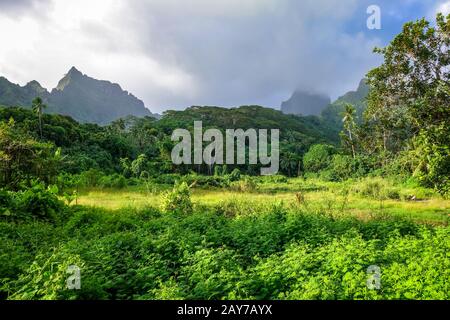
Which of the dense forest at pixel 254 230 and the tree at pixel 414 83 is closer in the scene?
the dense forest at pixel 254 230

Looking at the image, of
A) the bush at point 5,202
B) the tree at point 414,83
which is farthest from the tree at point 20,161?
the tree at point 414,83

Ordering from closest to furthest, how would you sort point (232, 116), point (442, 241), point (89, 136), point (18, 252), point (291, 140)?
point (18, 252) < point (442, 241) < point (89, 136) < point (291, 140) < point (232, 116)

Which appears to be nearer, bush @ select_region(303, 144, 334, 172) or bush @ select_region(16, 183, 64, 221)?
bush @ select_region(16, 183, 64, 221)

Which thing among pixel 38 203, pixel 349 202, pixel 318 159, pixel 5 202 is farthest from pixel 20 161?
pixel 318 159

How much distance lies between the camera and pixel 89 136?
56.7 meters

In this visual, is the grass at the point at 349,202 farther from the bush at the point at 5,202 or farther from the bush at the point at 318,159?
the bush at the point at 318,159

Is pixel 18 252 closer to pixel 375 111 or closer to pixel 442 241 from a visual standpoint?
pixel 442 241

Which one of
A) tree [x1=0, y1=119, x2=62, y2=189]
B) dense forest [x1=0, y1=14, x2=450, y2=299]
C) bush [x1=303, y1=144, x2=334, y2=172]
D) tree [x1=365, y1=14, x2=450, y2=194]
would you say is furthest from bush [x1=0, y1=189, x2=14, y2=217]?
bush [x1=303, y1=144, x2=334, y2=172]

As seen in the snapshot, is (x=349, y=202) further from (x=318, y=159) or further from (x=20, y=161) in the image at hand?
(x=318, y=159)

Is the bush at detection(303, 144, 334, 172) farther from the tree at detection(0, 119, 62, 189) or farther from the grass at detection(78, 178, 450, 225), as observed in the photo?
the tree at detection(0, 119, 62, 189)

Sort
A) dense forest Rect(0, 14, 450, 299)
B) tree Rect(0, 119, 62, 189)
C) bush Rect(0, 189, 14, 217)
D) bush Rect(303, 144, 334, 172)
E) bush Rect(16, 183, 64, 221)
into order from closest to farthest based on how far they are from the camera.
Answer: dense forest Rect(0, 14, 450, 299), bush Rect(0, 189, 14, 217), bush Rect(16, 183, 64, 221), tree Rect(0, 119, 62, 189), bush Rect(303, 144, 334, 172)

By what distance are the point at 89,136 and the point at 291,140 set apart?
2382 inches

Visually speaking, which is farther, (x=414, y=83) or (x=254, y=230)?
(x=414, y=83)
